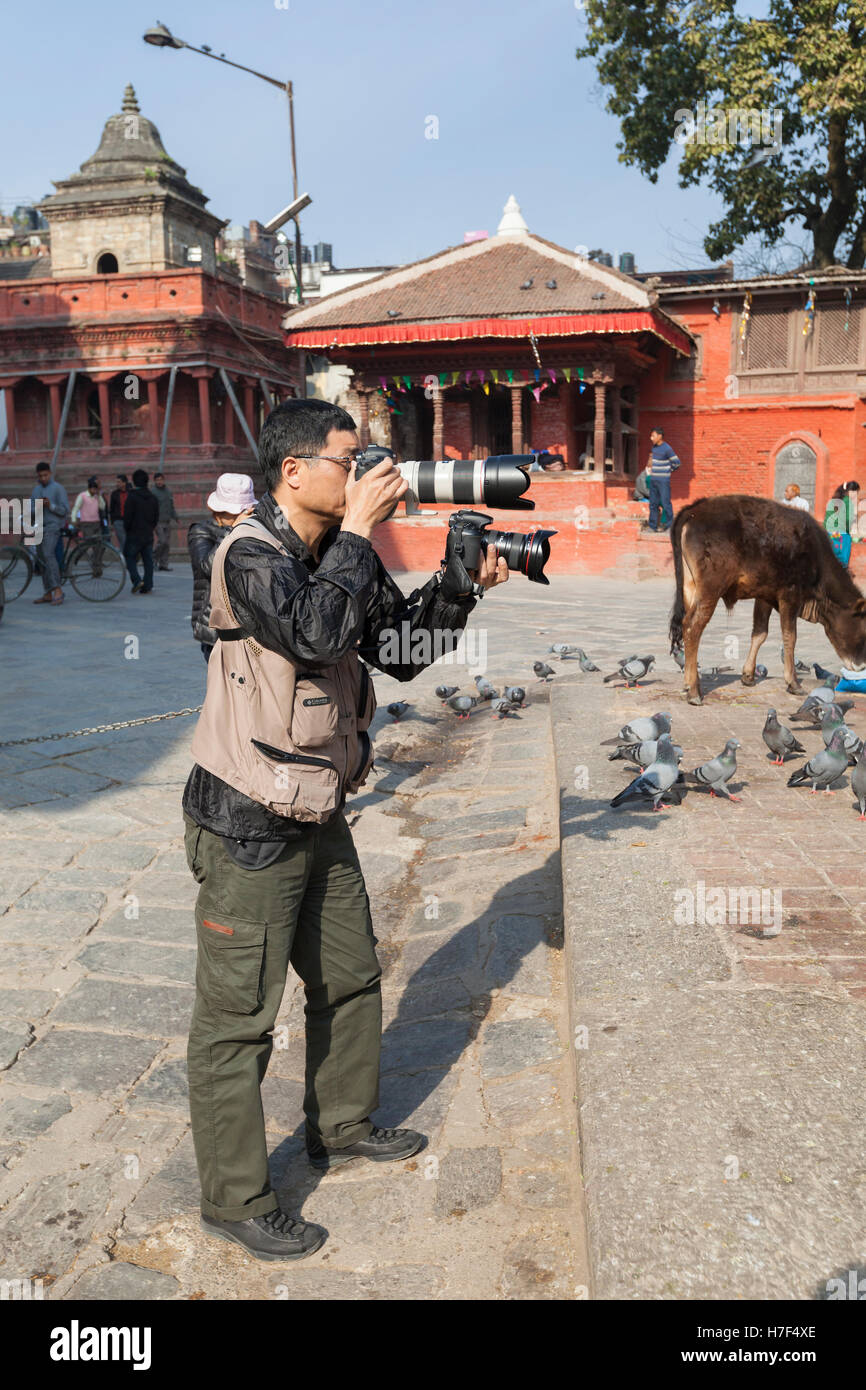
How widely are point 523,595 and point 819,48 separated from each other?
513 inches

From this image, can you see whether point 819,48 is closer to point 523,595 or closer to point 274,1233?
point 523,595

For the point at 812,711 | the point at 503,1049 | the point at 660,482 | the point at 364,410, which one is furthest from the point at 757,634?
the point at 364,410

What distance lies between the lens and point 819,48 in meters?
20.7

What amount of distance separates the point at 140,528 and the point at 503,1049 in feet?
43.9

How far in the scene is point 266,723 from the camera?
246cm

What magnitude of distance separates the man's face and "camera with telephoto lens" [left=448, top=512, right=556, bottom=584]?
0.32 m

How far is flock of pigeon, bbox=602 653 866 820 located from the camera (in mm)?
4945

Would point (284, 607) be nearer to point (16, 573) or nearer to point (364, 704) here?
point (364, 704)

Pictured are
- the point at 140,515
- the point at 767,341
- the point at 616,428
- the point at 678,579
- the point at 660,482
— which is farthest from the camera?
the point at 767,341

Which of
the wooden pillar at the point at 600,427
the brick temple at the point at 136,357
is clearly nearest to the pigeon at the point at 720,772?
the wooden pillar at the point at 600,427

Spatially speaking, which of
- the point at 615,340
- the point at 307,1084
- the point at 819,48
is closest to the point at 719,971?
the point at 307,1084

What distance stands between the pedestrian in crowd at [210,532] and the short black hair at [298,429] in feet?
10.9

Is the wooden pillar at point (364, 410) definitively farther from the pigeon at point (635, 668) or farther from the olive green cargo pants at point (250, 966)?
the olive green cargo pants at point (250, 966)
